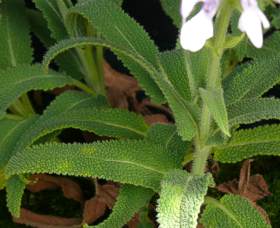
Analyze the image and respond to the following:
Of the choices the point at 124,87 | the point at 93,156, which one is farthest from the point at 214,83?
the point at 124,87

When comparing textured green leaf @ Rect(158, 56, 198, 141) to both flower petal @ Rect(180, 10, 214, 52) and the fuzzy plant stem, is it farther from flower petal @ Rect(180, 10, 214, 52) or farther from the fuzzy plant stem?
flower petal @ Rect(180, 10, 214, 52)

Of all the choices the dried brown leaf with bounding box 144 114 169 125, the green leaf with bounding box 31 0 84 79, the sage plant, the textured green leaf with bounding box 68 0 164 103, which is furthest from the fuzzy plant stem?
the green leaf with bounding box 31 0 84 79

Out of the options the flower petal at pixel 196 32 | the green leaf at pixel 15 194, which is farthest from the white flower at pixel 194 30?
the green leaf at pixel 15 194

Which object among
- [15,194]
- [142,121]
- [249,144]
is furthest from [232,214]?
[15,194]

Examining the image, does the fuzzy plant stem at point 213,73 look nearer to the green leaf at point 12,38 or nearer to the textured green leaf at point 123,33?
the textured green leaf at point 123,33

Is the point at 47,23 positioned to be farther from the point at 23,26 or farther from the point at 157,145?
the point at 157,145

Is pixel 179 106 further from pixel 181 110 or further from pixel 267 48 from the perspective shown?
pixel 267 48
